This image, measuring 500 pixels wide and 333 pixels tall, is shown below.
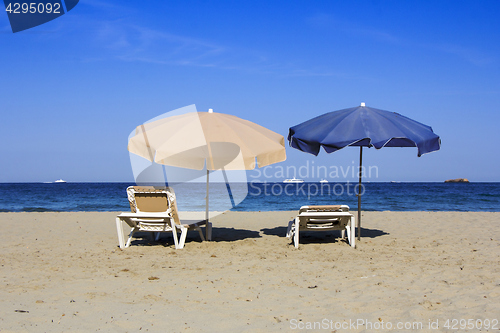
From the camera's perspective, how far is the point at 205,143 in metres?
5.58

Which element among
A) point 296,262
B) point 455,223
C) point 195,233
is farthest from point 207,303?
point 455,223

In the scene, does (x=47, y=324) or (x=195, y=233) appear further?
(x=195, y=233)

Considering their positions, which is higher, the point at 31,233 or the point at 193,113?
the point at 193,113

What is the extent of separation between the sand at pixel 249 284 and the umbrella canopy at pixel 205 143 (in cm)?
138

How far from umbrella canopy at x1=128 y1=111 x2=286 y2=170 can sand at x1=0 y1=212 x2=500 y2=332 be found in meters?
1.38

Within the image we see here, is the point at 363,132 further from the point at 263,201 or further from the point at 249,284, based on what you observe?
the point at 263,201

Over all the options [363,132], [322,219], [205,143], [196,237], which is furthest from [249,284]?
[196,237]

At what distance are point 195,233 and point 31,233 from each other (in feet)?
10.8

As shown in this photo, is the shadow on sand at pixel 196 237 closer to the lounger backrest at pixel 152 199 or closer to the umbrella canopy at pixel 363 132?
the lounger backrest at pixel 152 199

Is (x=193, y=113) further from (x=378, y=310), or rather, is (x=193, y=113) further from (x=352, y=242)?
(x=378, y=310)

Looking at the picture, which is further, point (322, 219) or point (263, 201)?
point (263, 201)

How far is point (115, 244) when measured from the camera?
6645 millimetres

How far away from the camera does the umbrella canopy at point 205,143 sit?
217 inches

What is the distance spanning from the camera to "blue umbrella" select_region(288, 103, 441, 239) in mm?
5742
